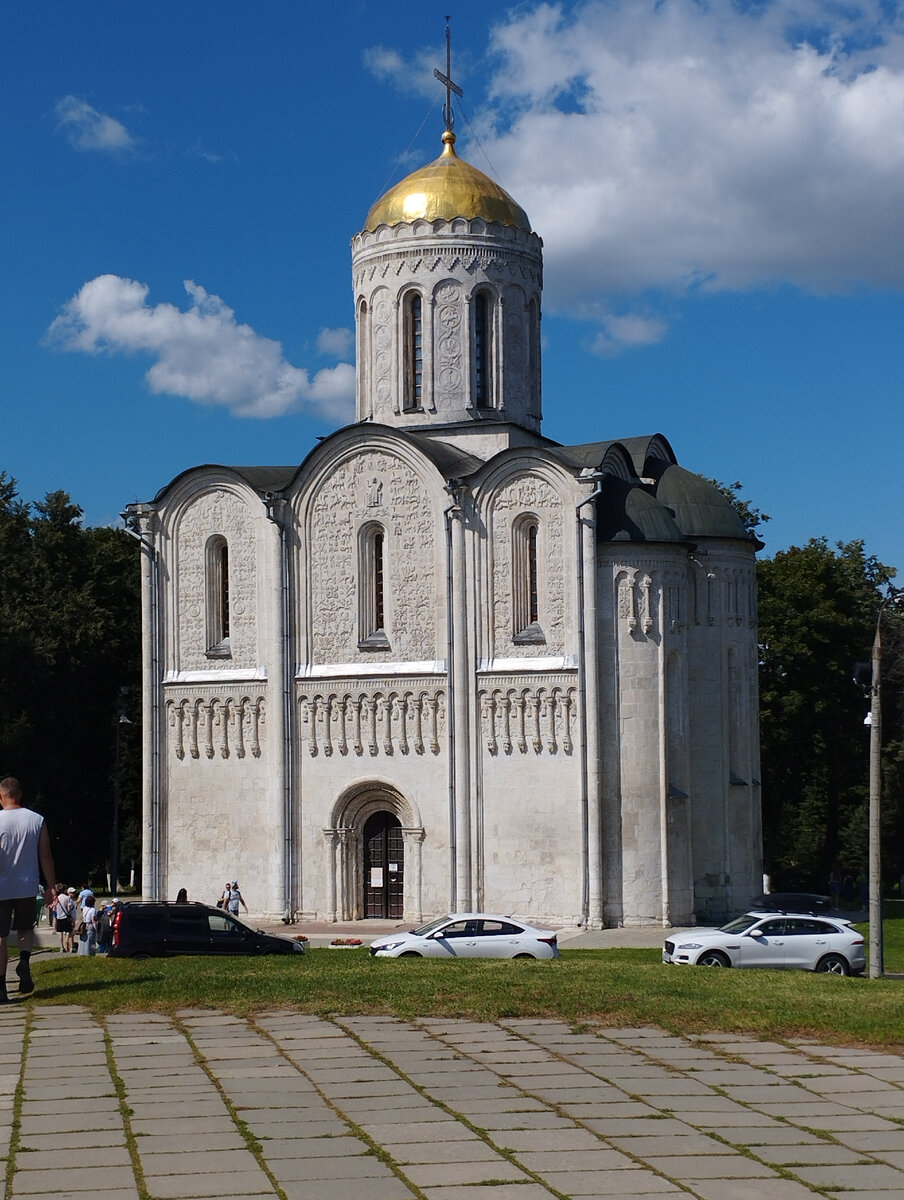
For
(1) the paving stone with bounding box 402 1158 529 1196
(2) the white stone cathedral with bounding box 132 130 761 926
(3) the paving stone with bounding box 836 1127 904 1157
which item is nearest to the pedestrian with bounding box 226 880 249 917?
(2) the white stone cathedral with bounding box 132 130 761 926

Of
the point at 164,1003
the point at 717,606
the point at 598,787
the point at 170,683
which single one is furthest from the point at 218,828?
the point at 164,1003

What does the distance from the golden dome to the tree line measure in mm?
13867

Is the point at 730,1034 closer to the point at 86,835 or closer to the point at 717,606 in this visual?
the point at 717,606

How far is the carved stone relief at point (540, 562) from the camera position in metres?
32.5

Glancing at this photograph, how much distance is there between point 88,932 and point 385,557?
11.1 m

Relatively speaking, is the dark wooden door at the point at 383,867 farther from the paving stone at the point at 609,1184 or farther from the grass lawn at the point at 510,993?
the paving stone at the point at 609,1184

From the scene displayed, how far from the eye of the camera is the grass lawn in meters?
11.8

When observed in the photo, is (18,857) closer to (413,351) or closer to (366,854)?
(366,854)

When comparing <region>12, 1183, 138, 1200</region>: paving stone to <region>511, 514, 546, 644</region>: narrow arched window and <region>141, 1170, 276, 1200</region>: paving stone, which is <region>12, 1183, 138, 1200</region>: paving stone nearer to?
<region>141, 1170, 276, 1200</region>: paving stone

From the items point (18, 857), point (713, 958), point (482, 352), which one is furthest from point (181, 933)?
point (482, 352)

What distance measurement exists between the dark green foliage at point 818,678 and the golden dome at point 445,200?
13.5 m

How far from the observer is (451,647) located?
109 ft

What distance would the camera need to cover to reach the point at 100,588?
155ft

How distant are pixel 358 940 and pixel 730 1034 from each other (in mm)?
19684
